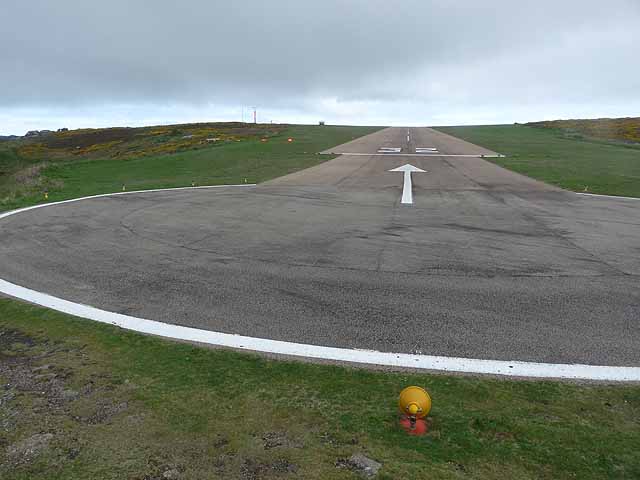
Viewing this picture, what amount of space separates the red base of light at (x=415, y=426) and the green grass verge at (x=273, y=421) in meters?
0.07

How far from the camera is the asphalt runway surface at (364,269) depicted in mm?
5023

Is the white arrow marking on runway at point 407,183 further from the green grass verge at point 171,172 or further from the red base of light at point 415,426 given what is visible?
the red base of light at point 415,426

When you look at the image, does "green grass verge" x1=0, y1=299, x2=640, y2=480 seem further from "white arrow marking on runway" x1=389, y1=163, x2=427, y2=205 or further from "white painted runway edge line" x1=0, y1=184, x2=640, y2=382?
"white arrow marking on runway" x1=389, y1=163, x2=427, y2=205

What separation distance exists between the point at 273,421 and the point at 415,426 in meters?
1.10

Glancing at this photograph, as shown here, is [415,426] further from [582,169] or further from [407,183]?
[582,169]

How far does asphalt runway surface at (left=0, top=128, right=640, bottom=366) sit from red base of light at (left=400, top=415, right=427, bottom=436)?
1217 millimetres

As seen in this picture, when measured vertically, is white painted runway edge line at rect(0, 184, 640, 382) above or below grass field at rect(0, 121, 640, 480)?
above

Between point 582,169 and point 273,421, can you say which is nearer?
point 273,421

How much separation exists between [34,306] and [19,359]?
1629mm

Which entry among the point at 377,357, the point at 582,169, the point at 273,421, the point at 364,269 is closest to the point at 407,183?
the point at 582,169

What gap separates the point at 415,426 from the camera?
10.9 feet

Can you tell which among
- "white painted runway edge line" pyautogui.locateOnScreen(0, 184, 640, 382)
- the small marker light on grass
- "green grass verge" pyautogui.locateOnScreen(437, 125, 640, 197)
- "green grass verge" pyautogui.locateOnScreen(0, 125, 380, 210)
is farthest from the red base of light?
"green grass verge" pyautogui.locateOnScreen(437, 125, 640, 197)

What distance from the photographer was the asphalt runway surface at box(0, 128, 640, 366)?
502 cm

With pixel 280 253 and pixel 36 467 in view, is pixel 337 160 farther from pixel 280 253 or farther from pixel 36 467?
pixel 36 467
